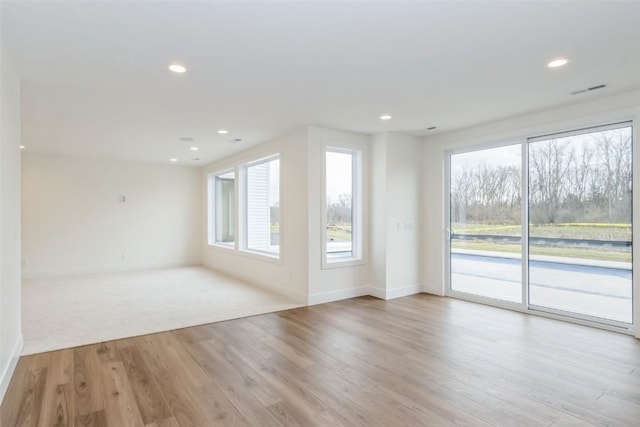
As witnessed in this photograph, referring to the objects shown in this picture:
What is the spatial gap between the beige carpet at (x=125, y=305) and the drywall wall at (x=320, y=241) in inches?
21.6

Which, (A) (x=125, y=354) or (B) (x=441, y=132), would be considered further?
(B) (x=441, y=132)

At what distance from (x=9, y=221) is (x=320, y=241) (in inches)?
135

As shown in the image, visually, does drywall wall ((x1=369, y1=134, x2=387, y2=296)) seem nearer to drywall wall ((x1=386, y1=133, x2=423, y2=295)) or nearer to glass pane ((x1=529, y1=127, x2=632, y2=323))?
drywall wall ((x1=386, y1=133, x2=423, y2=295))

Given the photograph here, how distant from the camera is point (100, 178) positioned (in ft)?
25.5

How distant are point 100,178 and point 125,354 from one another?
5833 millimetres

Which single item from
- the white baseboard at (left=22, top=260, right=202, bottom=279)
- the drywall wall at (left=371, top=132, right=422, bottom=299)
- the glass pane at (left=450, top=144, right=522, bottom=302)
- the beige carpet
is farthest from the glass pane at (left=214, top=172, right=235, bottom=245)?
the glass pane at (left=450, top=144, right=522, bottom=302)

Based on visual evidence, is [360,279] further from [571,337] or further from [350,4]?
[350,4]

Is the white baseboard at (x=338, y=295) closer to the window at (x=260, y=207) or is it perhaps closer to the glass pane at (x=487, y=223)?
the glass pane at (x=487, y=223)

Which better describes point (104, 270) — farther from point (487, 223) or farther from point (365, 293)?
point (487, 223)

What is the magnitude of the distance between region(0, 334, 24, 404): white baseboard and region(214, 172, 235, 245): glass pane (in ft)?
16.4

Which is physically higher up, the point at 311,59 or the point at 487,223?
the point at 311,59

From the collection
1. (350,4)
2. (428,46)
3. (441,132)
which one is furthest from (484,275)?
(350,4)

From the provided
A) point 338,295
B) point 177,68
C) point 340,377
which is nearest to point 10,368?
point 340,377

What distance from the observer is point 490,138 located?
4926 millimetres
